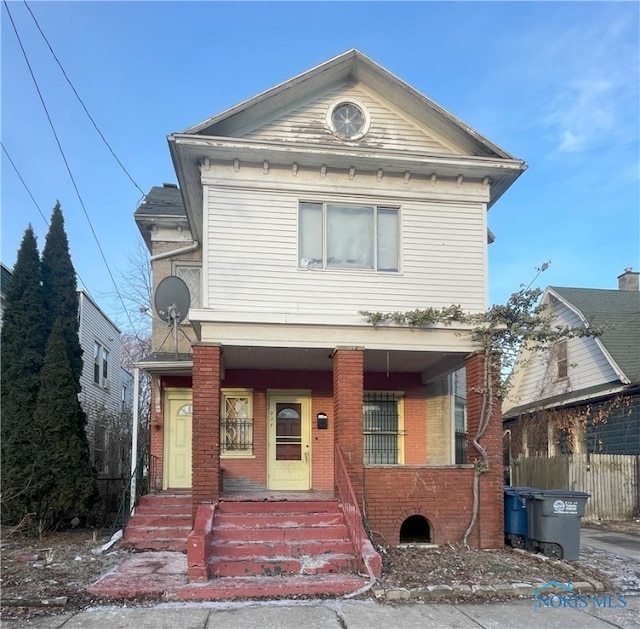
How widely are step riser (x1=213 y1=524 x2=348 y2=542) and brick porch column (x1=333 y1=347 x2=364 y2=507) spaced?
1.23 meters

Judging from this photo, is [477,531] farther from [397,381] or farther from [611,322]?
[611,322]

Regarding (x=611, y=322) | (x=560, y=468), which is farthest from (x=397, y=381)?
(x=611, y=322)

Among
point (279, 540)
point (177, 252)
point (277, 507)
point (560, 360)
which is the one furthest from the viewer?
point (560, 360)

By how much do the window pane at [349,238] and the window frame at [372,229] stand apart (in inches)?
1.4

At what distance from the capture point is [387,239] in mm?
11000

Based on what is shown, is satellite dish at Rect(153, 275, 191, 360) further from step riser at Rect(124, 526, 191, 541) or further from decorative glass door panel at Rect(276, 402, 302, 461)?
step riser at Rect(124, 526, 191, 541)

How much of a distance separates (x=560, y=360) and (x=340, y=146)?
13.4 m

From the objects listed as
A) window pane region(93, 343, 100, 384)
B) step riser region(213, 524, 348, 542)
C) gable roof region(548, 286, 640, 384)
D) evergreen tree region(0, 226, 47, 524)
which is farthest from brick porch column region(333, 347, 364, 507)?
window pane region(93, 343, 100, 384)

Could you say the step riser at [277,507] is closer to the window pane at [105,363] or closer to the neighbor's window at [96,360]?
the neighbor's window at [96,360]

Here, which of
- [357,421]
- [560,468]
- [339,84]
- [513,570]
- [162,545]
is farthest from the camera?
[560,468]

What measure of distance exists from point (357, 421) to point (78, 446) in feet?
17.0

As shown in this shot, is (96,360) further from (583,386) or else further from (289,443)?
(583,386)

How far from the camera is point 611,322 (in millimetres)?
19500

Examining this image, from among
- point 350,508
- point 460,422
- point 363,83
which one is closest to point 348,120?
point 363,83
